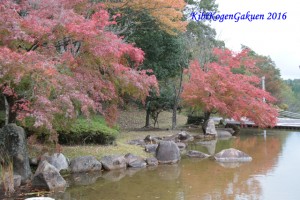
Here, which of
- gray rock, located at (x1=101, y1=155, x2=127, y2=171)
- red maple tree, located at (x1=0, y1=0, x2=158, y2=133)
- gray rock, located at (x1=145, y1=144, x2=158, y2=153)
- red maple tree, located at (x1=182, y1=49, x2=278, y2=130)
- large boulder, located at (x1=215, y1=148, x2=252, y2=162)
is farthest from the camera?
red maple tree, located at (x1=182, y1=49, x2=278, y2=130)

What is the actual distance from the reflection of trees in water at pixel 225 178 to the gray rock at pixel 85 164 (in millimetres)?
2287

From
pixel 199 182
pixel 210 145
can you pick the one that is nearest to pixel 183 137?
pixel 210 145

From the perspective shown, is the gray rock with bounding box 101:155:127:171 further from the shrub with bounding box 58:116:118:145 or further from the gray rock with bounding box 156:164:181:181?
the shrub with bounding box 58:116:118:145

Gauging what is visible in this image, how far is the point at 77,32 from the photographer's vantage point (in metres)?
8.27

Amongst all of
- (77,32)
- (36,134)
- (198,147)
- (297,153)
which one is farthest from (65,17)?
(297,153)

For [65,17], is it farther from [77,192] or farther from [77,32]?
[77,192]

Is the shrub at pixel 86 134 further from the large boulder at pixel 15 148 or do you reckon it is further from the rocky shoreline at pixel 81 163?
the large boulder at pixel 15 148

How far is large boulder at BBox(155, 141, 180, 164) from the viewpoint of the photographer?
10.9 m

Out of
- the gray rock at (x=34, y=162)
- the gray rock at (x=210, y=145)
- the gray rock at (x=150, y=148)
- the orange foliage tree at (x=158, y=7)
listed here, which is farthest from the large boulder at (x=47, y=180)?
the orange foliage tree at (x=158, y=7)

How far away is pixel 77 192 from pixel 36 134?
2.73 m

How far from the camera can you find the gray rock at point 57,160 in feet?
29.7

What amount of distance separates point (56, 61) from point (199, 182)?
13.8 ft

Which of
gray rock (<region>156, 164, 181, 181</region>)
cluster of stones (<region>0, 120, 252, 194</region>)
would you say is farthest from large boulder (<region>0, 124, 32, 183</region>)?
gray rock (<region>156, 164, 181, 181</region>)

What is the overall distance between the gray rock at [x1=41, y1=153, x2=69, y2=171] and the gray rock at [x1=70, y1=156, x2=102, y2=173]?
205 mm
